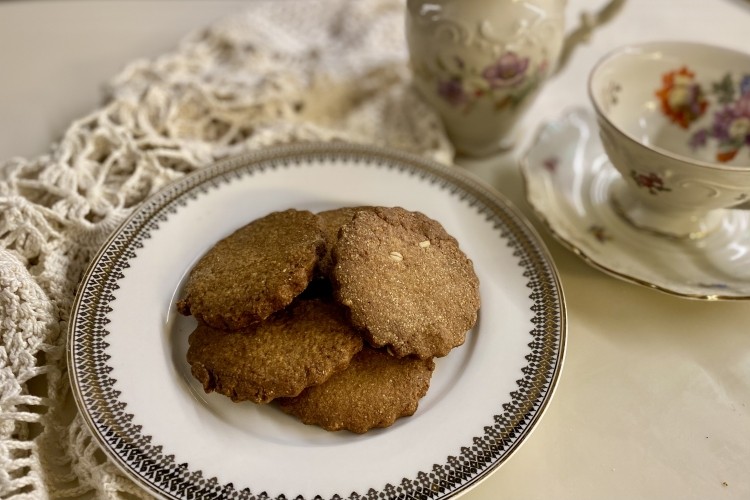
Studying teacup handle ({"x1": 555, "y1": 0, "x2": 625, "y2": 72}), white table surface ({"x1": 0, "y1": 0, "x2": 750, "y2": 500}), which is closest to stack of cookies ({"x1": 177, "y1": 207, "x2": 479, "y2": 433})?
white table surface ({"x1": 0, "y1": 0, "x2": 750, "y2": 500})

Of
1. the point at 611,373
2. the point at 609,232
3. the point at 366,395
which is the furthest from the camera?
the point at 609,232

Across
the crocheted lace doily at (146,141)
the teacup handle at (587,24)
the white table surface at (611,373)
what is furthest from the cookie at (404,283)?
the teacup handle at (587,24)

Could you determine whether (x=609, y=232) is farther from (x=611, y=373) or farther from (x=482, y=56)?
(x=482, y=56)

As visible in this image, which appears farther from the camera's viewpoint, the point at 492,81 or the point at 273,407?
the point at 492,81

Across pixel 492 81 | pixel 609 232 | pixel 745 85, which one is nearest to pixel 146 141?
pixel 492 81

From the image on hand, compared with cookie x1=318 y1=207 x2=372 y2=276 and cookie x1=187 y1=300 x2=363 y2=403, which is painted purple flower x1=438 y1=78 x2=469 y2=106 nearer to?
cookie x1=318 y1=207 x2=372 y2=276

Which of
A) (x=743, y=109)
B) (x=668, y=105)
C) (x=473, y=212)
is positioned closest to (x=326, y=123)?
(x=473, y=212)

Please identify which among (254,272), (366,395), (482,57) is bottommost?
(366,395)
